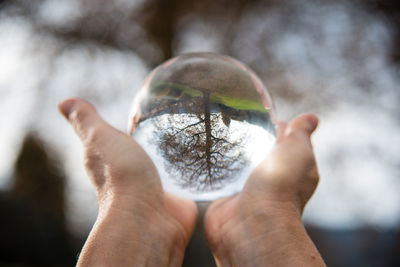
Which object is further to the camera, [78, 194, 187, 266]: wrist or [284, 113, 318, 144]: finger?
[284, 113, 318, 144]: finger

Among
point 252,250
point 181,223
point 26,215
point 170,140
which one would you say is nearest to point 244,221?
point 252,250

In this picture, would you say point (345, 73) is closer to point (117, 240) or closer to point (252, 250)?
point (252, 250)

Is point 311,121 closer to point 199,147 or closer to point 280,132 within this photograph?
point 280,132

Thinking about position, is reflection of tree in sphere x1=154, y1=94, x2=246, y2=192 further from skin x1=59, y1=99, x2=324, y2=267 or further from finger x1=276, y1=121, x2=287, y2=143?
finger x1=276, y1=121, x2=287, y2=143

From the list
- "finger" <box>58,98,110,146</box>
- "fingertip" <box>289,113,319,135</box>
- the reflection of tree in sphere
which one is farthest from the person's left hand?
"fingertip" <box>289,113,319,135</box>

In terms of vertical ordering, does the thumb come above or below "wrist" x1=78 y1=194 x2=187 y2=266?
above

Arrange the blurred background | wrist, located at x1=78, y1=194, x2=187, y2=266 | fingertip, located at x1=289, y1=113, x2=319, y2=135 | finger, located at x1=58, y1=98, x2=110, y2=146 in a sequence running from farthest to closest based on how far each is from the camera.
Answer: the blurred background
fingertip, located at x1=289, y1=113, x2=319, y2=135
finger, located at x1=58, y1=98, x2=110, y2=146
wrist, located at x1=78, y1=194, x2=187, y2=266

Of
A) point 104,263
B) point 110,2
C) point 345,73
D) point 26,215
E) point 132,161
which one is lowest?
point 26,215
